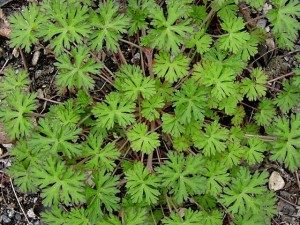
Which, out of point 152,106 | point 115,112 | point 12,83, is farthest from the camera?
point 12,83

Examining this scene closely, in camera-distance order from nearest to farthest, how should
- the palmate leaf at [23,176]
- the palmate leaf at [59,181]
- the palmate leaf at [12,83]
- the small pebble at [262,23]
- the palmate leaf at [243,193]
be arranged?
the palmate leaf at [59,181]
the palmate leaf at [243,193]
the palmate leaf at [23,176]
the palmate leaf at [12,83]
the small pebble at [262,23]

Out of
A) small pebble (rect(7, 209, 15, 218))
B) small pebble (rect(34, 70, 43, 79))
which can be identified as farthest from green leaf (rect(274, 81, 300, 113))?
small pebble (rect(7, 209, 15, 218))

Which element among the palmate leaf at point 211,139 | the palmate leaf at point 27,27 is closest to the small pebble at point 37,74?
the palmate leaf at point 27,27

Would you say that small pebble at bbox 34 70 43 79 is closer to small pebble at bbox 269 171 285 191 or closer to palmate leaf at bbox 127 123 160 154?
palmate leaf at bbox 127 123 160 154

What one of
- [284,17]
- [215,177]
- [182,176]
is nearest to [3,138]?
[182,176]

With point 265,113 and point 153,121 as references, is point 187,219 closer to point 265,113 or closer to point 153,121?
point 153,121

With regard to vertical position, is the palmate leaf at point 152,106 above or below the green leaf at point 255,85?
above

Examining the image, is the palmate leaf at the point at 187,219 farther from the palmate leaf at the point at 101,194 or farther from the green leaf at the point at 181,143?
the green leaf at the point at 181,143

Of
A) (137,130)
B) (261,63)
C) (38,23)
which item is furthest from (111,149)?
(261,63)
